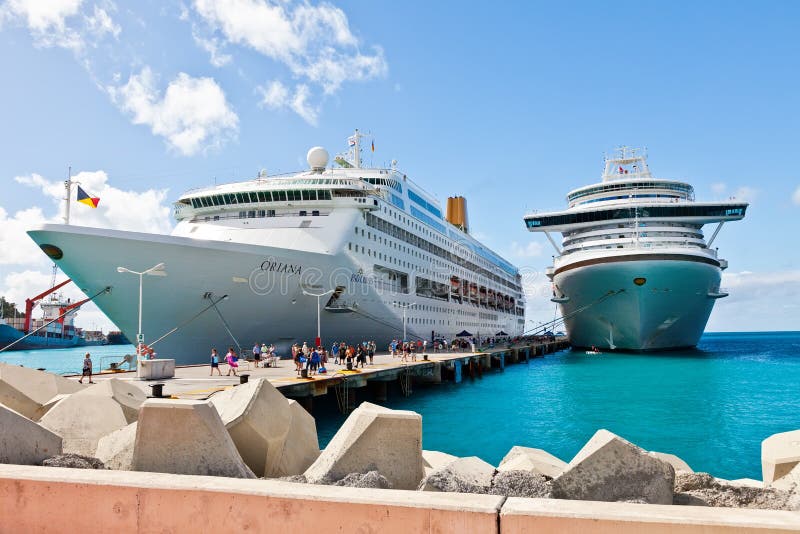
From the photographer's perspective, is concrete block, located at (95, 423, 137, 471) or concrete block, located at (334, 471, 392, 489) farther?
concrete block, located at (95, 423, 137, 471)

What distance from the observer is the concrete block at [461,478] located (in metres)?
5.19

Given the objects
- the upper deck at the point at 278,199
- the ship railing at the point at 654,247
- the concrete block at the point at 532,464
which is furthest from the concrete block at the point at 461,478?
the ship railing at the point at 654,247

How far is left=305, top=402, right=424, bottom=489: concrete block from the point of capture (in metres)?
5.70

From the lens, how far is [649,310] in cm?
4178

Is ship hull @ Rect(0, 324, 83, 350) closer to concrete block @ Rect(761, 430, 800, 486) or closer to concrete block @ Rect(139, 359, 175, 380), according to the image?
concrete block @ Rect(139, 359, 175, 380)

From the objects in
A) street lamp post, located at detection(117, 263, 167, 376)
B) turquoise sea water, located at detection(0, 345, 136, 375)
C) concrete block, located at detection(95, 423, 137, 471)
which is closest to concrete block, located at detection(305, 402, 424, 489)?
concrete block, located at detection(95, 423, 137, 471)

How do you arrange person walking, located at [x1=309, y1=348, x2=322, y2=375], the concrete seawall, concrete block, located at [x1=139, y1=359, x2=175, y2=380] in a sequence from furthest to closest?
Answer: person walking, located at [x1=309, y1=348, x2=322, y2=375] → concrete block, located at [x1=139, y1=359, x2=175, y2=380] → the concrete seawall

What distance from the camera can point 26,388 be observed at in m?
9.99

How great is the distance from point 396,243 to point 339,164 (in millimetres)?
11749

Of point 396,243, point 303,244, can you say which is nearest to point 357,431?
point 303,244

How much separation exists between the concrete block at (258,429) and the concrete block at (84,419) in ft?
6.38

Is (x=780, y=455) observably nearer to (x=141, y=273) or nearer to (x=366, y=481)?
(x=366, y=481)

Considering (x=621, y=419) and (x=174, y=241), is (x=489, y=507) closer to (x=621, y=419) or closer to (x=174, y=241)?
(x=621, y=419)

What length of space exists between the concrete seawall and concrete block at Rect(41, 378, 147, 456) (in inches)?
148
